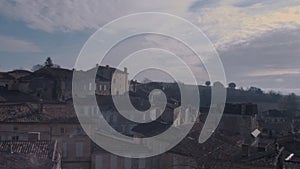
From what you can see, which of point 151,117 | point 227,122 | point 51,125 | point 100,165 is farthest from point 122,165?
point 227,122

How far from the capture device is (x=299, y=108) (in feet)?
250

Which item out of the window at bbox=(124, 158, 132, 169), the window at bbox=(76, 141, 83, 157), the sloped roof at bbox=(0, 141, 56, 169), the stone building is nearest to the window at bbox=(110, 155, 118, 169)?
the window at bbox=(124, 158, 132, 169)

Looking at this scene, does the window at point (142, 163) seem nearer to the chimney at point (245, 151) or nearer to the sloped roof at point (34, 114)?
the sloped roof at point (34, 114)

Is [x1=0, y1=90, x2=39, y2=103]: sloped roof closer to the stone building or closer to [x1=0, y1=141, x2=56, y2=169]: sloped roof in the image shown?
the stone building

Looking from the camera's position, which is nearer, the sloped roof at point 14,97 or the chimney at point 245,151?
the chimney at point 245,151

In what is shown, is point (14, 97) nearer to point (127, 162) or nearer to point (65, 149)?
point (65, 149)

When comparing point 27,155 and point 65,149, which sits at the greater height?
point 27,155

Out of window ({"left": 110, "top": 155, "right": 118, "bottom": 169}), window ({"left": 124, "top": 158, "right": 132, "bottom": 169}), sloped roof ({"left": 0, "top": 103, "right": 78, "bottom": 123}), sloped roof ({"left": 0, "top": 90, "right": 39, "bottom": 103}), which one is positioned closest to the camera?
window ({"left": 110, "top": 155, "right": 118, "bottom": 169})

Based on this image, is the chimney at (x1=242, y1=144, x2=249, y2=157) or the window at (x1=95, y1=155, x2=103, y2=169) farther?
the window at (x1=95, y1=155, x2=103, y2=169)

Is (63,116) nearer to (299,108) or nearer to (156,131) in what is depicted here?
(156,131)

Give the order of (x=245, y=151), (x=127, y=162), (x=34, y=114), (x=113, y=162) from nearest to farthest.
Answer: (x=245, y=151)
(x=113, y=162)
(x=127, y=162)
(x=34, y=114)

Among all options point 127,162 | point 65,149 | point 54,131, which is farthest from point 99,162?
point 54,131

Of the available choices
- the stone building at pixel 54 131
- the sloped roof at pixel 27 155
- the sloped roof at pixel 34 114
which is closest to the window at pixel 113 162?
the stone building at pixel 54 131

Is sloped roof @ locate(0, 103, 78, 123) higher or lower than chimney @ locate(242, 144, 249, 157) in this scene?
higher
